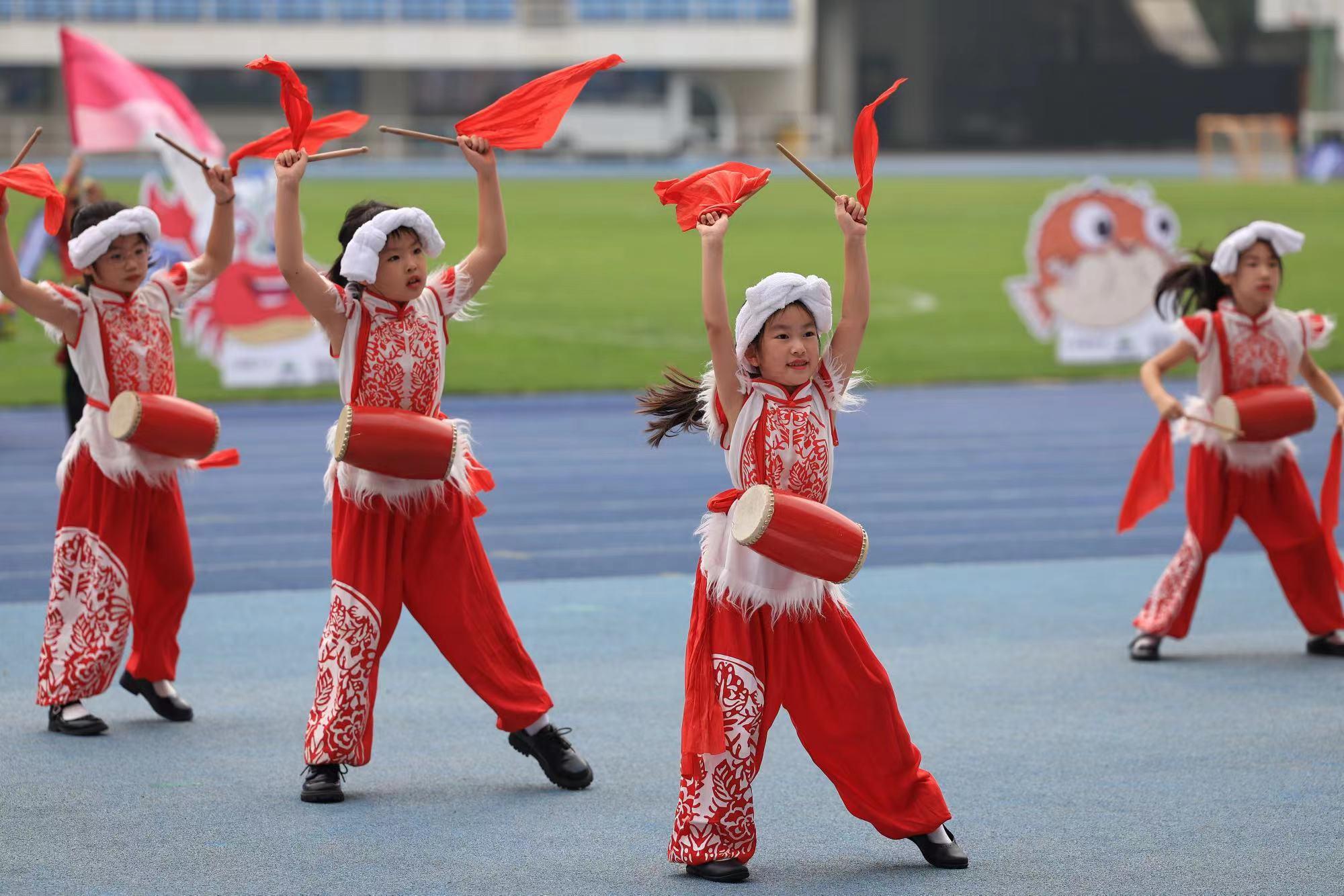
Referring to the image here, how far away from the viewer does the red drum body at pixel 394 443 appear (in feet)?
15.7

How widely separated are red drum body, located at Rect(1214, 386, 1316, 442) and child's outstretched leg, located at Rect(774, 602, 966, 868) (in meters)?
2.54

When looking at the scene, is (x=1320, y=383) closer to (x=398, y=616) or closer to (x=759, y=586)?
(x=759, y=586)

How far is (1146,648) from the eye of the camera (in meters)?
6.49

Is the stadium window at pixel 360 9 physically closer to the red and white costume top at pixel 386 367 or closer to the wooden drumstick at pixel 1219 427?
the wooden drumstick at pixel 1219 427

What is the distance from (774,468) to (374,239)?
1267 millimetres

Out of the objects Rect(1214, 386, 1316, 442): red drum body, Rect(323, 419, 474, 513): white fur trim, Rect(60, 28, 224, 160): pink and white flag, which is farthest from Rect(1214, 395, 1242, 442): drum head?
Rect(60, 28, 224, 160): pink and white flag

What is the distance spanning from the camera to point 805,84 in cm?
5441

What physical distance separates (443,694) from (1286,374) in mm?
3147

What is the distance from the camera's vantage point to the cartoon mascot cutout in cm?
1459

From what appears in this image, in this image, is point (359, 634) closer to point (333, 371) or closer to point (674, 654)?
point (674, 654)

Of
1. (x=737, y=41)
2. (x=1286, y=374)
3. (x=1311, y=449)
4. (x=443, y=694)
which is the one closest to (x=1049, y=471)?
(x=1311, y=449)

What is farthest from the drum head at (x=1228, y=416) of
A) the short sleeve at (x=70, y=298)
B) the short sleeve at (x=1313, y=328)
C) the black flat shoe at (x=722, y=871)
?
the short sleeve at (x=70, y=298)

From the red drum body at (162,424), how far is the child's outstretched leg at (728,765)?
6.52 ft

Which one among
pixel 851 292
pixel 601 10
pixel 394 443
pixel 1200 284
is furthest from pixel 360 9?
pixel 851 292
